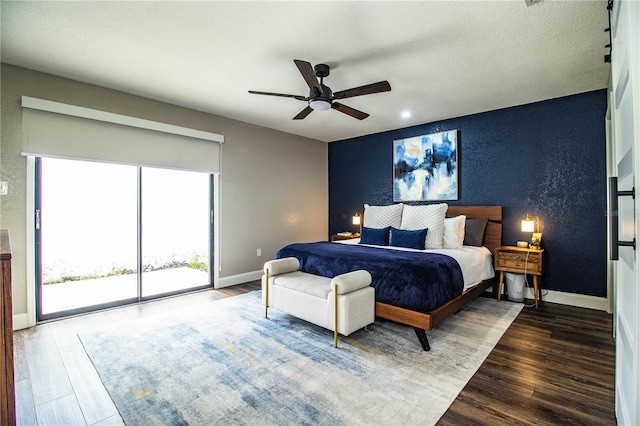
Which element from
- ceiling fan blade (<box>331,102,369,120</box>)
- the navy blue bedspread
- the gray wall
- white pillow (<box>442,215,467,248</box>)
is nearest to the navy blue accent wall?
white pillow (<box>442,215,467,248</box>)

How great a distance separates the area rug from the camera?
5.90 feet

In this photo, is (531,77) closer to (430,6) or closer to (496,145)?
(496,145)

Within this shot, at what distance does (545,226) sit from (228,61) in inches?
171

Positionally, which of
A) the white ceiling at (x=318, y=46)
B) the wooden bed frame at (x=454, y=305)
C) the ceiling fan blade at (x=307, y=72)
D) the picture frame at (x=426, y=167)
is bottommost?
the wooden bed frame at (x=454, y=305)

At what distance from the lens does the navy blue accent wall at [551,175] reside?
3604 mm

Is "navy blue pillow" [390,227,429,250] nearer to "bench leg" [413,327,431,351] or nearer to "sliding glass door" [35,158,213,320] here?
"bench leg" [413,327,431,351]

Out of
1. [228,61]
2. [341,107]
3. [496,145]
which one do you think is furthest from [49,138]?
[496,145]

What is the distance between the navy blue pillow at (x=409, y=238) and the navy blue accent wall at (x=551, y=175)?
3.88 ft

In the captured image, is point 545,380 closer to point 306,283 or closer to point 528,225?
point 306,283

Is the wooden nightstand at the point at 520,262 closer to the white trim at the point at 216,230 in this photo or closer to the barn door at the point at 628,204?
the barn door at the point at 628,204

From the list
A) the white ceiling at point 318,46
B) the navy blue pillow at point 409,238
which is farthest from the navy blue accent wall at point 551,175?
the navy blue pillow at point 409,238

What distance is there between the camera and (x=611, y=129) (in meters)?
3.19

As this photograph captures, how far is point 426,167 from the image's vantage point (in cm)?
494

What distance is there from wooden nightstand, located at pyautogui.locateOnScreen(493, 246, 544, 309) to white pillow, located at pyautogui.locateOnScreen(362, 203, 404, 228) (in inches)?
54.8
